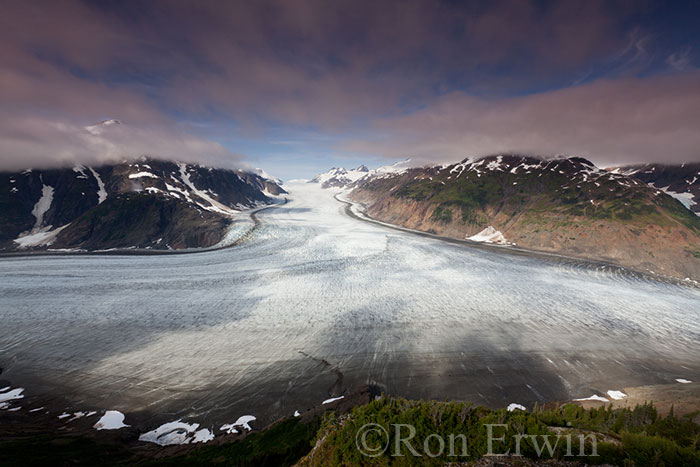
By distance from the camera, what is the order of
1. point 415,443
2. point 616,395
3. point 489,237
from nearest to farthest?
point 415,443
point 616,395
point 489,237

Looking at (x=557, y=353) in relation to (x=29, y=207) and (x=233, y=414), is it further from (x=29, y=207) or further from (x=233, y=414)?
(x=29, y=207)

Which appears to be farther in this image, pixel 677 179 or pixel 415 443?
pixel 677 179

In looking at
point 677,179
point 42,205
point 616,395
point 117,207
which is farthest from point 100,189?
point 677,179

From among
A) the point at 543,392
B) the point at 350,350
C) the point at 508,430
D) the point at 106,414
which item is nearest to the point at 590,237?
the point at 543,392

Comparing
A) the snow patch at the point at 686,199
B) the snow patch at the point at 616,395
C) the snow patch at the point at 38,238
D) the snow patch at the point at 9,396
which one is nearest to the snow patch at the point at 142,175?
the snow patch at the point at 38,238

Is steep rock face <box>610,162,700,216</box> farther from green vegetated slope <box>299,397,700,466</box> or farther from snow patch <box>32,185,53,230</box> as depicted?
snow patch <box>32,185,53,230</box>

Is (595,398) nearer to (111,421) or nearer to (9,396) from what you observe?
(111,421)
